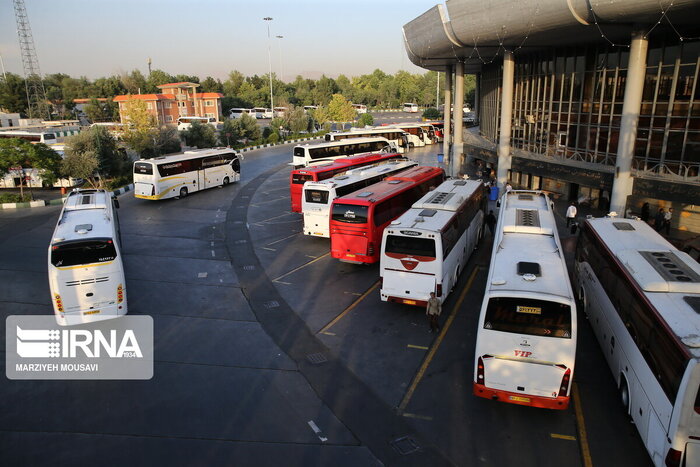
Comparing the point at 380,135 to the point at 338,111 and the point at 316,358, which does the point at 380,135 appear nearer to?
the point at 338,111

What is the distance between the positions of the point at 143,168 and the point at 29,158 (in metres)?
8.03

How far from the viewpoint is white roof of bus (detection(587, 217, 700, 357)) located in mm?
7738

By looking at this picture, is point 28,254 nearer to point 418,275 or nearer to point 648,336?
point 418,275

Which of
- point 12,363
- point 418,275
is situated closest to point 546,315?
point 418,275

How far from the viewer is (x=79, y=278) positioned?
42.0 feet

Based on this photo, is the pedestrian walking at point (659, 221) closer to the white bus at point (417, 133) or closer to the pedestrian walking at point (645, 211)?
the pedestrian walking at point (645, 211)

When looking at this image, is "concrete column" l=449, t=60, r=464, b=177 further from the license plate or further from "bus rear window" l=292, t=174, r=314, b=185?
the license plate

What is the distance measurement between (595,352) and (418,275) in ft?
16.4

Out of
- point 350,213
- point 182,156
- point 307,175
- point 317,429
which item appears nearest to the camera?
point 317,429

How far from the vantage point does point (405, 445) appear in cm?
892

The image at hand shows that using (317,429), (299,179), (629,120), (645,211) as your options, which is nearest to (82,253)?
(317,429)

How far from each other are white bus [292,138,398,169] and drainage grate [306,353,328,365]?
24.1 m

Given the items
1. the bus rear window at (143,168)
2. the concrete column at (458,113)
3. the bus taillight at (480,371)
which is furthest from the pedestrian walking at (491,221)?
the bus rear window at (143,168)

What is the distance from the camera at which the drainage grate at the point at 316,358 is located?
1188 cm
